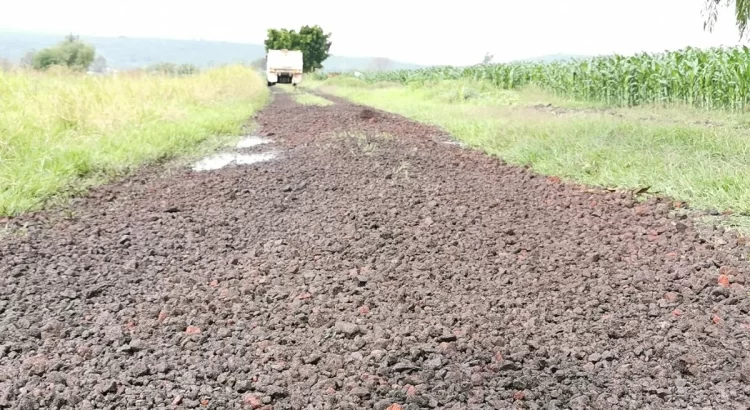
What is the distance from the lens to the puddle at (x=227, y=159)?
20.8ft

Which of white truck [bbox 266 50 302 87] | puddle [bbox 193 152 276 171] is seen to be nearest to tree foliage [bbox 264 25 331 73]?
white truck [bbox 266 50 302 87]

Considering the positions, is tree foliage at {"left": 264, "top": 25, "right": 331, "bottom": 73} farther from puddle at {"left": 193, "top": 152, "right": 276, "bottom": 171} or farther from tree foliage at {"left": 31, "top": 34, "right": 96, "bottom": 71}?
puddle at {"left": 193, "top": 152, "right": 276, "bottom": 171}

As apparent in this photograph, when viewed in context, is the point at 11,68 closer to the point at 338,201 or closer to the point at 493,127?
the point at 493,127

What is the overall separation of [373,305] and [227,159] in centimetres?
471

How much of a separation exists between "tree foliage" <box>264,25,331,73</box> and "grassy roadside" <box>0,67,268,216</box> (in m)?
45.0

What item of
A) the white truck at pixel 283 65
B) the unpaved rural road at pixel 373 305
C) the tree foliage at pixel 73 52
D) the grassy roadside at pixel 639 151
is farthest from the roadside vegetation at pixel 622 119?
the white truck at pixel 283 65

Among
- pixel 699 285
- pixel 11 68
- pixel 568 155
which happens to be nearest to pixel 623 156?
pixel 568 155

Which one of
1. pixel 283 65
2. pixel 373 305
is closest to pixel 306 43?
pixel 283 65

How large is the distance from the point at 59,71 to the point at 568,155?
973 centimetres

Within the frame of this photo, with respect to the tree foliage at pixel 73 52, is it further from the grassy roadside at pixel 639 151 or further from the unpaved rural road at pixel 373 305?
the unpaved rural road at pixel 373 305

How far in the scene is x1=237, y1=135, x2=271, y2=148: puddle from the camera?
809cm

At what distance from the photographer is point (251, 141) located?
28.0ft

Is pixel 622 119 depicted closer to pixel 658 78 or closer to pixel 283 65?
pixel 658 78

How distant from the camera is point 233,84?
67.4ft
